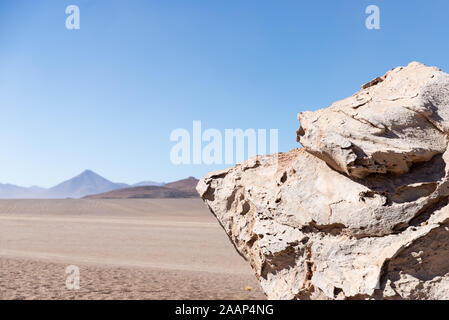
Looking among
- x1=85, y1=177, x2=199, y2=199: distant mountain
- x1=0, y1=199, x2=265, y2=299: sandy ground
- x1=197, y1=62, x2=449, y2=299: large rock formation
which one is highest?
x1=197, y1=62, x2=449, y2=299: large rock formation

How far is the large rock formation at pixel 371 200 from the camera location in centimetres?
465

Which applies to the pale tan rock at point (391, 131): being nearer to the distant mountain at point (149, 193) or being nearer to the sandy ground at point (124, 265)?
the sandy ground at point (124, 265)

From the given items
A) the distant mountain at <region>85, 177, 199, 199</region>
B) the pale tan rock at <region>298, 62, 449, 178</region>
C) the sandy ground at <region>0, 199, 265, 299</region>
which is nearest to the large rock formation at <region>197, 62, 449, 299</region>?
the pale tan rock at <region>298, 62, 449, 178</region>

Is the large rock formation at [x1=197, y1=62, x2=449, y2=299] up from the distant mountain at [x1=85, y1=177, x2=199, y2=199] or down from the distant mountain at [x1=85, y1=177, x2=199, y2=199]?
up

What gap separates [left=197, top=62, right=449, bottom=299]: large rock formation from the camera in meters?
4.65

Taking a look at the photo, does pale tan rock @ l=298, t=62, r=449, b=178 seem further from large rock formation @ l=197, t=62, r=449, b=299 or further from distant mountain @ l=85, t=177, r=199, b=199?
distant mountain @ l=85, t=177, r=199, b=199

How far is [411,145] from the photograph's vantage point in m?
4.68

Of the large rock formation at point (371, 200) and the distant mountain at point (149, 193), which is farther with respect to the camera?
the distant mountain at point (149, 193)

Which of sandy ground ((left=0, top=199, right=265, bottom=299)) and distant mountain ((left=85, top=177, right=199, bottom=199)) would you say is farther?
distant mountain ((left=85, top=177, right=199, bottom=199))

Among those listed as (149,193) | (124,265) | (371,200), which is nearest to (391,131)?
(371,200)

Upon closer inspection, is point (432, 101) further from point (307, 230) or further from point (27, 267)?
point (27, 267)

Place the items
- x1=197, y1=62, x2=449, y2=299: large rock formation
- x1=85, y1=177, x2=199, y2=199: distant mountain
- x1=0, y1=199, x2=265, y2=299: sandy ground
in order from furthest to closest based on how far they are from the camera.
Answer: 1. x1=85, y1=177, x2=199, y2=199: distant mountain
2. x1=0, y1=199, x2=265, y2=299: sandy ground
3. x1=197, y1=62, x2=449, y2=299: large rock formation

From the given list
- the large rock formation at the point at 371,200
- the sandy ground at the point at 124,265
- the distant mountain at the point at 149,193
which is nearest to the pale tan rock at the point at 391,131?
the large rock formation at the point at 371,200
